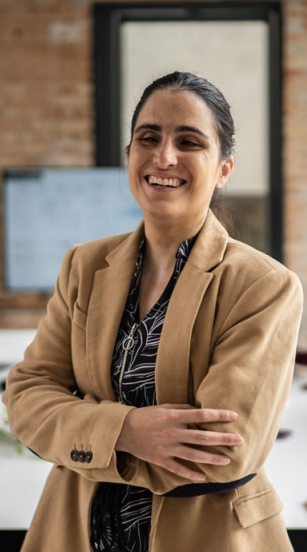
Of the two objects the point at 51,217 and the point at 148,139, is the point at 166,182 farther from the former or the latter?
the point at 51,217

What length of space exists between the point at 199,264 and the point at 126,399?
26 cm

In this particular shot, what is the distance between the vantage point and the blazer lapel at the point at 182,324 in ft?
3.74

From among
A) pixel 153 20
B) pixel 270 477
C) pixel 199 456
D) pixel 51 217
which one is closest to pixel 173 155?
pixel 199 456

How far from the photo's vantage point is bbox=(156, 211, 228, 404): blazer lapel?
114 centimetres

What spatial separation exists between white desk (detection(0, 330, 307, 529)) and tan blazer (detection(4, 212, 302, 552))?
0.74 feet

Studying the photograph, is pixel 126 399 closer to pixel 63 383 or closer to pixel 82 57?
pixel 63 383

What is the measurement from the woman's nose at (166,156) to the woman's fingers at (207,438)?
0.43 metres

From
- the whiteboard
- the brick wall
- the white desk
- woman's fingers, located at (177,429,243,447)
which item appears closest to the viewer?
woman's fingers, located at (177,429,243,447)

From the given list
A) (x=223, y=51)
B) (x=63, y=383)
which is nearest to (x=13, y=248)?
(x=223, y=51)

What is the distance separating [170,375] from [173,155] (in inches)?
14.1

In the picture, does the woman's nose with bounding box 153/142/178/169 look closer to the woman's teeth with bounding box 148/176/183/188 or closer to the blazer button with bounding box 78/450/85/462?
the woman's teeth with bounding box 148/176/183/188

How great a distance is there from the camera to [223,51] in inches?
228

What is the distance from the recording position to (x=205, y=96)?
1.20 meters

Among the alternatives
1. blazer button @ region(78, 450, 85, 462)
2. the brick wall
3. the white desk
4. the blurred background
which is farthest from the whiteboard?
blazer button @ region(78, 450, 85, 462)
